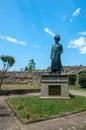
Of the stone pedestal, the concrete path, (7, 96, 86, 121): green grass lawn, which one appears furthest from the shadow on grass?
the concrete path

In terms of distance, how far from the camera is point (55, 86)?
13.3 metres

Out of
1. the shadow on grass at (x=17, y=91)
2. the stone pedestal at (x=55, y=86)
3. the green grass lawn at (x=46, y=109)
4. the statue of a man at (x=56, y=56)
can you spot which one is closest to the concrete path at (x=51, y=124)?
the green grass lawn at (x=46, y=109)

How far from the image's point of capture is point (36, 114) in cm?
932

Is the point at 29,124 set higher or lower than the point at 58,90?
lower

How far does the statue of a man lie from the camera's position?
13.8 metres

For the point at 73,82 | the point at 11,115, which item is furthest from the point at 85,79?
the point at 11,115

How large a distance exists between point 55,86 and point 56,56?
1.83 meters

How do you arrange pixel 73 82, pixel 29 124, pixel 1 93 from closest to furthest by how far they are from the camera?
pixel 29 124, pixel 1 93, pixel 73 82

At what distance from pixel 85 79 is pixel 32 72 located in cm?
868

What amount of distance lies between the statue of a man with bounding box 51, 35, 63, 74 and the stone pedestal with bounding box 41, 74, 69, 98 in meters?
0.56

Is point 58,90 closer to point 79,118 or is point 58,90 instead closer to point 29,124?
point 79,118

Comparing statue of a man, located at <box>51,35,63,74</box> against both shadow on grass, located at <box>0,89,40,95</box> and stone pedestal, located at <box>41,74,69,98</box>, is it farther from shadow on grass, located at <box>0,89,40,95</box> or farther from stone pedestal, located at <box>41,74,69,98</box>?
shadow on grass, located at <box>0,89,40,95</box>

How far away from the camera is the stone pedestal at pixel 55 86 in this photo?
43.5ft

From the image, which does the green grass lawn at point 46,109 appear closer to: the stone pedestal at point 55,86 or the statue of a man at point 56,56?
the stone pedestal at point 55,86
